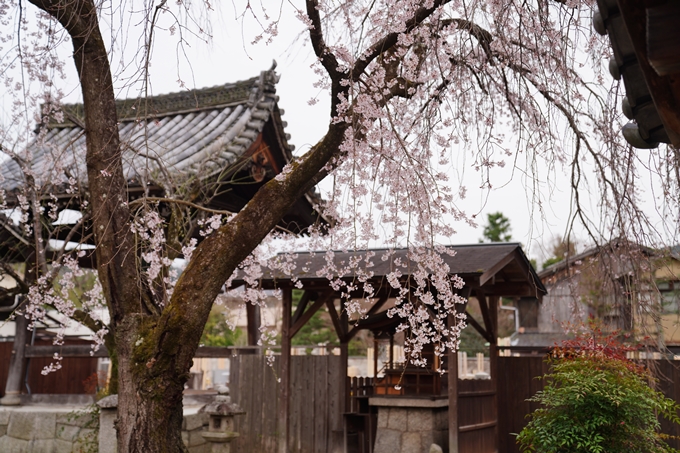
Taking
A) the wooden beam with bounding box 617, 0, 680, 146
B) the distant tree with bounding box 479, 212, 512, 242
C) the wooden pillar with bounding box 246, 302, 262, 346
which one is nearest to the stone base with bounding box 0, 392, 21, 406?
the wooden pillar with bounding box 246, 302, 262, 346

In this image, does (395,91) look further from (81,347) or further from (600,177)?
(81,347)

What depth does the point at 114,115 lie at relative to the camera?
16.0ft

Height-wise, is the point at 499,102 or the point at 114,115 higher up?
the point at 499,102

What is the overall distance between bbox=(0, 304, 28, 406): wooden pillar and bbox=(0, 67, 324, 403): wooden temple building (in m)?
0.01

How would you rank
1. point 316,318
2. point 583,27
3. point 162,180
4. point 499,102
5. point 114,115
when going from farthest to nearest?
1. point 316,318
2. point 162,180
3. point 499,102
4. point 114,115
5. point 583,27

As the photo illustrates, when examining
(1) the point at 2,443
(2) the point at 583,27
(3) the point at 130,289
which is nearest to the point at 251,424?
(1) the point at 2,443

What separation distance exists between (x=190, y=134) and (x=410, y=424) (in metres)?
5.34

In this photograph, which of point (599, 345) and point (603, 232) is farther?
point (599, 345)

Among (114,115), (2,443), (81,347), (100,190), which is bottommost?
(2,443)

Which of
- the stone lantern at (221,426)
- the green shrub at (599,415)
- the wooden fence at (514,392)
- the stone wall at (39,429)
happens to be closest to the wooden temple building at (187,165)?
the stone wall at (39,429)

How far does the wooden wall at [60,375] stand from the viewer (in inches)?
417

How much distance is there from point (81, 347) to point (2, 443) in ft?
5.66

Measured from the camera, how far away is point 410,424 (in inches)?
341

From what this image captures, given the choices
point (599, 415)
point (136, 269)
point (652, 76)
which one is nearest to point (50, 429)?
point (136, 269)
